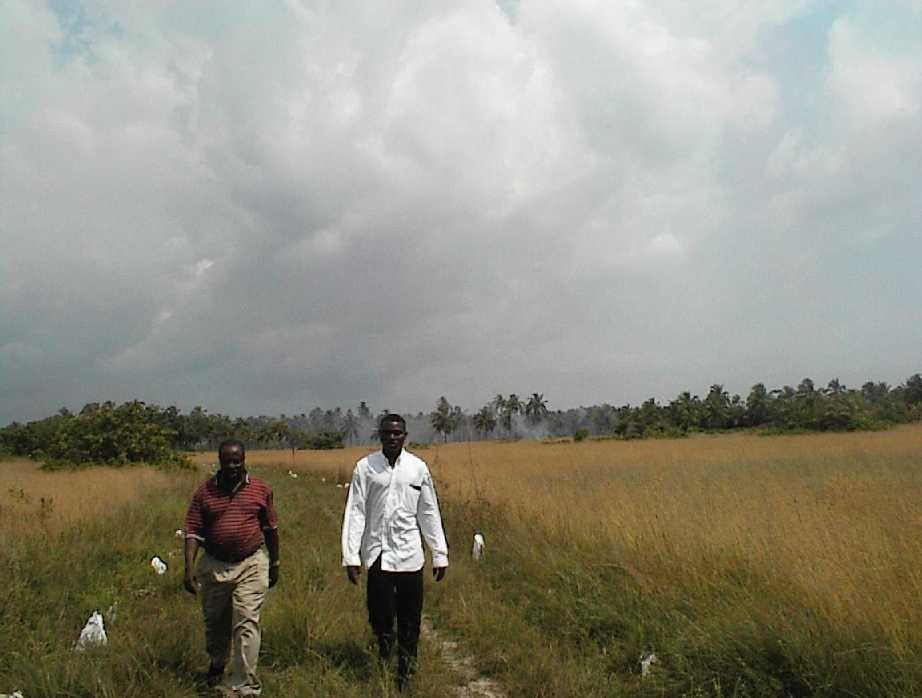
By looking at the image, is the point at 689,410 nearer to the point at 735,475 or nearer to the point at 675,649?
the point at 735,475

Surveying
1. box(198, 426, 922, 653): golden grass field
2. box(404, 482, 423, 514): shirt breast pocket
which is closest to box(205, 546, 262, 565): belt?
box(404, 482, 423, 514): shirt breast pocket

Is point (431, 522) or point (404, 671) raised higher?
point (431, 522)

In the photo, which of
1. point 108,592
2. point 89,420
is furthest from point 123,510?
point 89,420

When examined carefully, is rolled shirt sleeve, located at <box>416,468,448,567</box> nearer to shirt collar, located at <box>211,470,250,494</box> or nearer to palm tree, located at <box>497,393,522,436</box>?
shirt collar, located at <box>211,470,250,494</box>

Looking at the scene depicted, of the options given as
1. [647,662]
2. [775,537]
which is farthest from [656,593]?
[775,537]

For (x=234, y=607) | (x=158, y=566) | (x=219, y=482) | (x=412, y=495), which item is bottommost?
(x=158, y=566)

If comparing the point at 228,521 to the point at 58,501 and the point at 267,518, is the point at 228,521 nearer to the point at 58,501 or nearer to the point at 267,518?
the point at 267,518

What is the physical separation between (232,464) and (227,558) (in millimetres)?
625

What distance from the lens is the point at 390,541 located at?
4066mm

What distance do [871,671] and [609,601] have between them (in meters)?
2.34

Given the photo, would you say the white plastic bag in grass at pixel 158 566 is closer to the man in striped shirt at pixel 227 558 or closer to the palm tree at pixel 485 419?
the man in striped shirt at pixel 227 558

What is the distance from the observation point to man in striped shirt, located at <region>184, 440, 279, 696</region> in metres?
4.00

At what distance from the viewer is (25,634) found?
4.78m

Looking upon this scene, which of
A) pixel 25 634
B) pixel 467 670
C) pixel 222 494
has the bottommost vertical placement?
pixel 467 670
